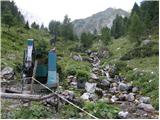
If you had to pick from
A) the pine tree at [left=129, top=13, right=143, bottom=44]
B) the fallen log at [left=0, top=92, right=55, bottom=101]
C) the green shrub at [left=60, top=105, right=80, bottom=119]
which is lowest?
the green shrub at [left=60, top=105, right=80, bottom=119]

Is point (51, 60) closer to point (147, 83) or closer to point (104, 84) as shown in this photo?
point (147, 83)

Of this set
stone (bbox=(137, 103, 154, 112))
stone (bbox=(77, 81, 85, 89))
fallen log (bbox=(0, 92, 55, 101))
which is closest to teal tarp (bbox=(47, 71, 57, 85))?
fallen log (bbox=(0, 92, 55, 101))

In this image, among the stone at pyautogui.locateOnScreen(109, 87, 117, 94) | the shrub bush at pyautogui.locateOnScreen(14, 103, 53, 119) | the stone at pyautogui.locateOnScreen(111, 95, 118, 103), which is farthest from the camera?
the stone at pyautogui.locateOnScreen(109, 87, 117, 94)

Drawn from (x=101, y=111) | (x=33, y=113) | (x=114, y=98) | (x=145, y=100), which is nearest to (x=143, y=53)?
(x=114, y=98)

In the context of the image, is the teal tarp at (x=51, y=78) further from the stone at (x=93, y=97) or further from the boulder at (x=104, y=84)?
the boulder at (x=104, y=84)

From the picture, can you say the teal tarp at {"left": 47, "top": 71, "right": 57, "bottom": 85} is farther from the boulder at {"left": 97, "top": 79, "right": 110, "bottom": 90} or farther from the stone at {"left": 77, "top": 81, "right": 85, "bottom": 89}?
the boulder at {"left": 97, "top": 79, "right": 110, "bottom": 90}

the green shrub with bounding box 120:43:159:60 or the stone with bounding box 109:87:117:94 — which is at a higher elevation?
the green shrub with bounding box 120:43:159:60

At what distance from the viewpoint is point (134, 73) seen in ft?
93.4

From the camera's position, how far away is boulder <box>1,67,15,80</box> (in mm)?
23359

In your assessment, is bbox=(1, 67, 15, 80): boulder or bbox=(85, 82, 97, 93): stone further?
bbox=(1, 67, 15, 80): boulder

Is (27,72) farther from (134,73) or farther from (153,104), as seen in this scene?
(134,73)

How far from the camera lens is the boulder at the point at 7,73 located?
23.4m

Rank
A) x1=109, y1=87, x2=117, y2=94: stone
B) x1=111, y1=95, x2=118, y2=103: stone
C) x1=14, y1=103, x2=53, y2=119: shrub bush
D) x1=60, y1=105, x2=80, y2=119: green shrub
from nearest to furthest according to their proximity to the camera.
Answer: x1=14, y1=103, x2=53, y2=119: shrub bush → x1=60, y1=105, x2=80, y2=119: green shrub → x1=111, y1=95, x2=118, y2=103: stone → x1=109, y1=87, x2=117, y2=94: stone

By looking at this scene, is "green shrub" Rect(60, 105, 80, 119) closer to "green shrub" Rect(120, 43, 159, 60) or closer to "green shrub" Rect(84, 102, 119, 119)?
"green shrub" Rect(84, 102, 119, 119)
